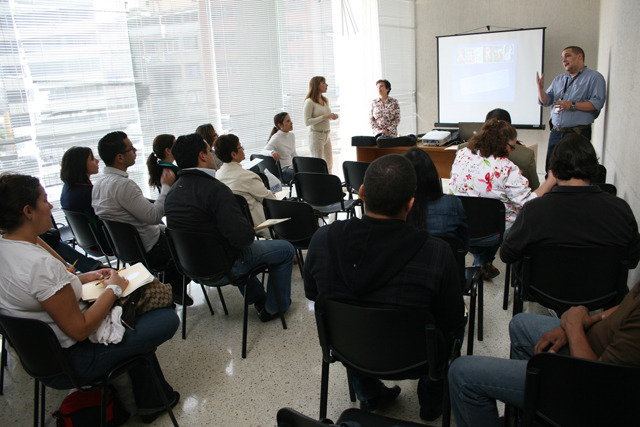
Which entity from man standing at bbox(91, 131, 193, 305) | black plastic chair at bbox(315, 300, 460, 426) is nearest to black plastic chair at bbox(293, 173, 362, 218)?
man standing at bbox(91, 131, 193, 305)

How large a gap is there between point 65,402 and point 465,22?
7286 millimetres

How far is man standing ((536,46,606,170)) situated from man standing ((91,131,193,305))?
3809 mm

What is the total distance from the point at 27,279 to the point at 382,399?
148 cm

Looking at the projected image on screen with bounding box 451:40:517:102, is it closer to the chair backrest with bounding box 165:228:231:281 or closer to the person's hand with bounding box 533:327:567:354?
the chair backrest with bounding box 165:228:231:281

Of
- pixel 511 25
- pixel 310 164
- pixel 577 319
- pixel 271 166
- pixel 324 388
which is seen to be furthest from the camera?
pixel 511 25

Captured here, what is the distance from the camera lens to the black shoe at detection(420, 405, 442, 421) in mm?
A: 1863

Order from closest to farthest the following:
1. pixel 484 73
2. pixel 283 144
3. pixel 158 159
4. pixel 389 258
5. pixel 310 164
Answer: pixel 389 258
pixel 158 159
pixel 310 164
pixel 283 144
pixel 484 73

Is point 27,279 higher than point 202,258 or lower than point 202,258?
higher

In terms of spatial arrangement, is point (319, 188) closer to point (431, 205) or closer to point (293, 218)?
point (293, 218)

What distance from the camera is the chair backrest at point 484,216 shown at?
261 cm

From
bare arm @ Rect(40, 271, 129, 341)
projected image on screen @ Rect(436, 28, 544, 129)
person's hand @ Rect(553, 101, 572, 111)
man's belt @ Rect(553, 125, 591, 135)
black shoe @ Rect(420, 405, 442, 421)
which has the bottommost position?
black shoe @ Rect(420, 405, 442, 421)

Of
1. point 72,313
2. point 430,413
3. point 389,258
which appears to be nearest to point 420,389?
point 430,413

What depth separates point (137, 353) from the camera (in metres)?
1.81

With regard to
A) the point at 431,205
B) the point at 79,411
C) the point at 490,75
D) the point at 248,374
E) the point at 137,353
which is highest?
the point at 490,75
